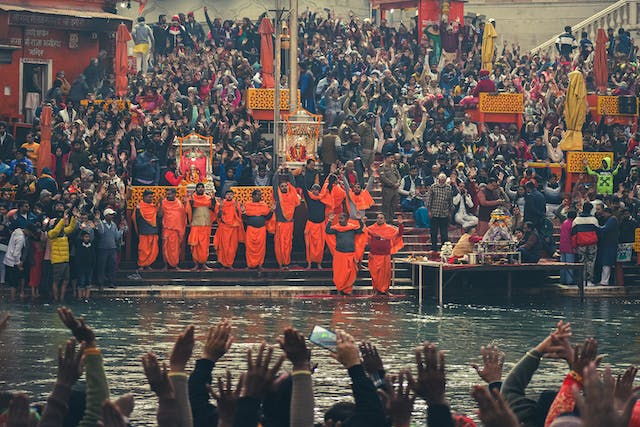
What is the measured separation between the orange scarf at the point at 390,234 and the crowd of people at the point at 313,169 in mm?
24

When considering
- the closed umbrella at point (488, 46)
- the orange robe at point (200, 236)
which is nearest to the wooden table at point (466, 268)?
the orange robe at point (200, 236)

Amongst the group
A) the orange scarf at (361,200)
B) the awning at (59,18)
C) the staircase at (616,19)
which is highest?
the staircase at (616,19)

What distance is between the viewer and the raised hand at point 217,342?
24.2 feet

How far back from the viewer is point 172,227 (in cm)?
2614

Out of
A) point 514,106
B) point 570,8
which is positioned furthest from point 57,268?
point 570,8

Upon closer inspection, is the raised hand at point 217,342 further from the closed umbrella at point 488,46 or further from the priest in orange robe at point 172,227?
the closed umbrella at point 488,46

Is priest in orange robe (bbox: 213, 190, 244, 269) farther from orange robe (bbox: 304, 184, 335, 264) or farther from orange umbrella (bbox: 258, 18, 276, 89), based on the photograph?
orange umbrella (bbox: 258, 18, 276, 89)

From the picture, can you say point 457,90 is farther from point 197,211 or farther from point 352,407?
point 352,407

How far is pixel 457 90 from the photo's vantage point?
3581cm

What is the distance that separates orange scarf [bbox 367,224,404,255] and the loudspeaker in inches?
429

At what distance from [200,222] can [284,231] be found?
1464 millimetres

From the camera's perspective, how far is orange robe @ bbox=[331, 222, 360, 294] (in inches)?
1000

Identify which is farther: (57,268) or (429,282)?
(429,282)

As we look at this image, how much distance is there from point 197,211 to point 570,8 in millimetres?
28462
